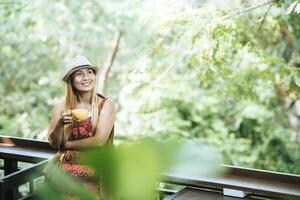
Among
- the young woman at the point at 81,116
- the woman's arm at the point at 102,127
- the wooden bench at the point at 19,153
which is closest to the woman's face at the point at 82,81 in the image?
the young woman at the point at 81,116

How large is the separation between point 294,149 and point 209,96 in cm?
93

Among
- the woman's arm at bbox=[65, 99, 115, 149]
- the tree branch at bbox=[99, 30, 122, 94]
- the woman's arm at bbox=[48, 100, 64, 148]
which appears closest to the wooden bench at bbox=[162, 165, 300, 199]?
the woman's arm at bbox=[65, 99, 115, 149]

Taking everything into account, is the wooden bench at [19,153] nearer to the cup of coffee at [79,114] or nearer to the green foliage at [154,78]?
the cup of coffee at [79,114]

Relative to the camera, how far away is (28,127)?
5.28m

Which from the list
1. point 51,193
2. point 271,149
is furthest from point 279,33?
point 51,193

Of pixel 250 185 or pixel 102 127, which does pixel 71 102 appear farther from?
pixel 250 185

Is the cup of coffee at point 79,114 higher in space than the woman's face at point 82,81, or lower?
lower

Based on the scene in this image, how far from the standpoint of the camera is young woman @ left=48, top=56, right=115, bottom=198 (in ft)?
6.72

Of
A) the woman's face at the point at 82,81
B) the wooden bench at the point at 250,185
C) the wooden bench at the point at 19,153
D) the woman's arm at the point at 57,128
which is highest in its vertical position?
the woman's face at the point at 82,81

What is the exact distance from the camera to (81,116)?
204 centimetres

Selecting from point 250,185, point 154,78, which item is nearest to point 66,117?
point 250,185

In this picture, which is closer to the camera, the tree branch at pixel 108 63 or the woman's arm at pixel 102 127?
the woman's arm at pixel 102 127

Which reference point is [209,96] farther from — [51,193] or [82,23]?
[51,193]

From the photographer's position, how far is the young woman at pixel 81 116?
205 cm
